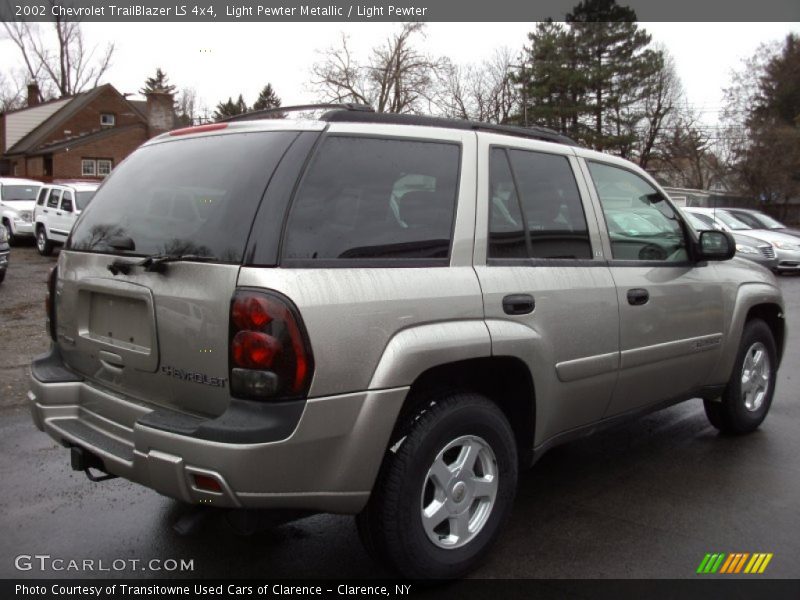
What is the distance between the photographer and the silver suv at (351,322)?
244 centimetres

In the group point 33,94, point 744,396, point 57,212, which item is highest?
point 33,94

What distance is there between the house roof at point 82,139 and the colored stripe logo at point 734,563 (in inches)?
1694

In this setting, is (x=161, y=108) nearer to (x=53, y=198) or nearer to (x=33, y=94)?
(x=53, y=198)

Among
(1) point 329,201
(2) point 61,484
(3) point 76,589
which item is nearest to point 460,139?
(1) point 329,201

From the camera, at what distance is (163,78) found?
3201 inches

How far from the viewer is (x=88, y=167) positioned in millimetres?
40656

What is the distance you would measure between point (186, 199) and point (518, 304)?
1479 millimetres

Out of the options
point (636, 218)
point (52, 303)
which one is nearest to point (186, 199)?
point (52, 303)

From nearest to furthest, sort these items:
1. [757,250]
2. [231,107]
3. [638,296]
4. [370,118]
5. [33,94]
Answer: [370,118] → [638,296] → [757,250] → [33,94] → [231,107]

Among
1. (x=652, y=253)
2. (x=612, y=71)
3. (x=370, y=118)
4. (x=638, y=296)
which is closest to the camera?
(x=370, y=118)

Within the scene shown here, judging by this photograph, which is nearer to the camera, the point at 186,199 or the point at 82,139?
the point at 186,199

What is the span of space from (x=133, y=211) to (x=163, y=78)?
8643cm

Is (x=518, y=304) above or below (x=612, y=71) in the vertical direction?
below

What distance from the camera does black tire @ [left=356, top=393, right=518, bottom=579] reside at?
2691 mm
